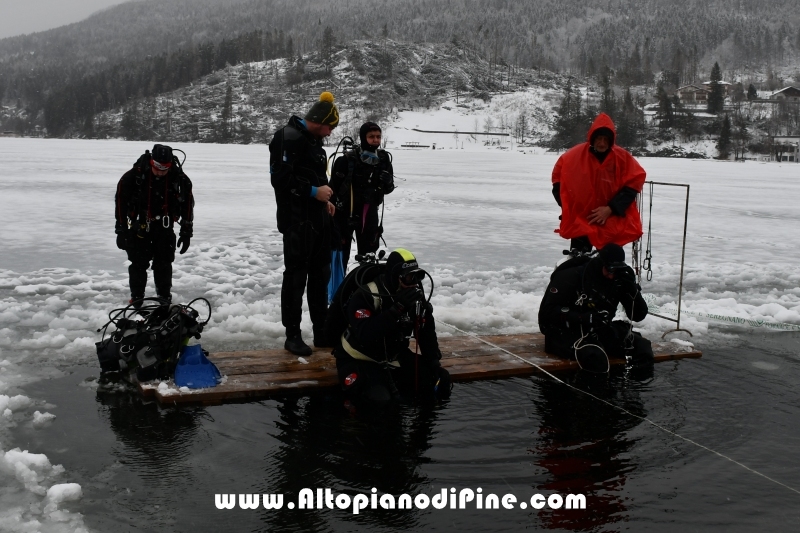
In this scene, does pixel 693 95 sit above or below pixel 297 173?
above

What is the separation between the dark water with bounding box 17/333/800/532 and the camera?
2918mm

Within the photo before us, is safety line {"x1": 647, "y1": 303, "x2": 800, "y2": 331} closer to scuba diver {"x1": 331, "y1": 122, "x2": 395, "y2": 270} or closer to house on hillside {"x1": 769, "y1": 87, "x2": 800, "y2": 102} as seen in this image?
scuba diver {"x1": 331, "y1": 122, "x2": 395, "y2": 270}

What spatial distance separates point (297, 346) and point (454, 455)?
170cm

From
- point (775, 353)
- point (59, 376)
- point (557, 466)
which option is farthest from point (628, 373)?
point (59, 376)

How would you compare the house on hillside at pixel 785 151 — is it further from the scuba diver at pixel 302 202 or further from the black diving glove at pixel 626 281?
the scuba diver at pixel 302 202

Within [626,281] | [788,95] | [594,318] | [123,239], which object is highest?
[788,95]

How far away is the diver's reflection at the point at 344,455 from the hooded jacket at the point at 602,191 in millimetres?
2018

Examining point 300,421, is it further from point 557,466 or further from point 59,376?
point 59,376

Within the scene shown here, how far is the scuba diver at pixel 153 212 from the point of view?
516cm

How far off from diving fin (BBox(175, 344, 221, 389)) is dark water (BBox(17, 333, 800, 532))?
0.21 metres

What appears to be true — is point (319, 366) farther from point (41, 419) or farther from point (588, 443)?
point (588, 443)

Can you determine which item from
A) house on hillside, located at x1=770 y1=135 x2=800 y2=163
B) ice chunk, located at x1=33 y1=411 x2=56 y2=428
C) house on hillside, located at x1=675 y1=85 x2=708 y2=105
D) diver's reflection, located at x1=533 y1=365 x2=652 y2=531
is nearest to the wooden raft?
diver's reflection, located at x1=533 y1=365 x2=652 y2=531

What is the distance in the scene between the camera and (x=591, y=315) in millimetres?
4910

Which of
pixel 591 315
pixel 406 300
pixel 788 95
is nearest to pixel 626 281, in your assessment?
pixel 591 315
